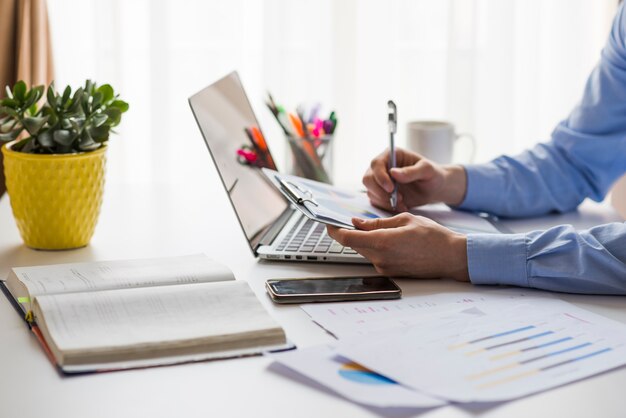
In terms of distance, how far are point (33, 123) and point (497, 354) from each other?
0.70 meters

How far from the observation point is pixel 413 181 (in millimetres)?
1449

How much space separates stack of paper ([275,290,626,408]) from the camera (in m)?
0.80

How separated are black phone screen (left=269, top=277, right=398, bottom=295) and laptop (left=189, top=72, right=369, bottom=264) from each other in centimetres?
9

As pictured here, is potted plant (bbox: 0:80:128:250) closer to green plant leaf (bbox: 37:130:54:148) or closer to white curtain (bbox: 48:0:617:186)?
green plant leaf (bbox: 37:130:54:148)

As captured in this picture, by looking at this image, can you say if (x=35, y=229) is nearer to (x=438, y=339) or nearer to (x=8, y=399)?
(x=8, y=399)

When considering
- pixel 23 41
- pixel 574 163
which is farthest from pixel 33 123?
pixel 23 41

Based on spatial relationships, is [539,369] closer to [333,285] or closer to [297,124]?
[333,285]

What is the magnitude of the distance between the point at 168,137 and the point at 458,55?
900 mm

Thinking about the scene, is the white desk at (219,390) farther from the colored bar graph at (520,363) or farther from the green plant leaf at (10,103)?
the green plant leaf at (10,103)

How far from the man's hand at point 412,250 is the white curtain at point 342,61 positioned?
4.94 feet

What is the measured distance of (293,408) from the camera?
0.78 metres

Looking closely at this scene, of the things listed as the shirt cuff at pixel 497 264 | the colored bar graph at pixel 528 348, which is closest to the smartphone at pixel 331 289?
the shirt cuff at pixel 497 264

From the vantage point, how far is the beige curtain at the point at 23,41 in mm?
2270

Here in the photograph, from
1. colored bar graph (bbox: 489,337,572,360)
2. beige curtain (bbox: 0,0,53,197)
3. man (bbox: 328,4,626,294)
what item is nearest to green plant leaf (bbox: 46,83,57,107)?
man (bbox: 328,4,626,294)
